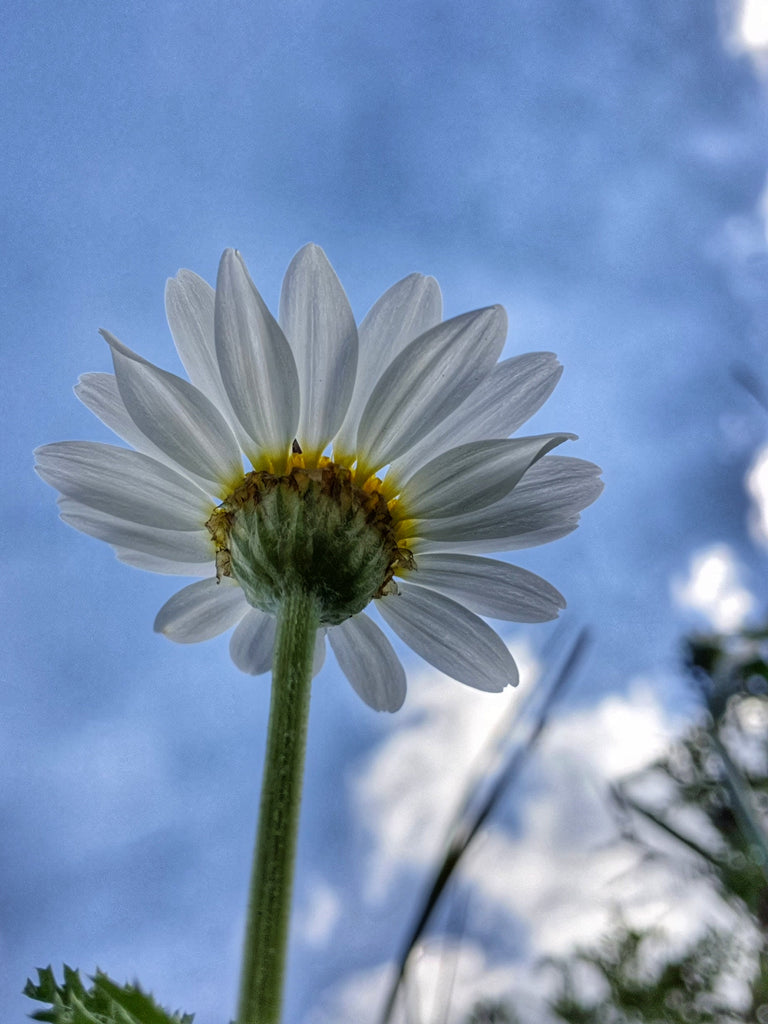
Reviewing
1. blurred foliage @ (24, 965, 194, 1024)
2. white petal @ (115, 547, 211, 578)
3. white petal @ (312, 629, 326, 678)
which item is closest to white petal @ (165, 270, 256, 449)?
white petal @ (115, 547, 211, 578)

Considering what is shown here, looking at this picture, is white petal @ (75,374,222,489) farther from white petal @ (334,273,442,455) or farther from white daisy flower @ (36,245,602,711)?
white petal @ (334,273,442,455)

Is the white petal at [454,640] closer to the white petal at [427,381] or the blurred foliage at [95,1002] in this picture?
the white petal at [427,381]

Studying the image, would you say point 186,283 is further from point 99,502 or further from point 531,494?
point 531,494

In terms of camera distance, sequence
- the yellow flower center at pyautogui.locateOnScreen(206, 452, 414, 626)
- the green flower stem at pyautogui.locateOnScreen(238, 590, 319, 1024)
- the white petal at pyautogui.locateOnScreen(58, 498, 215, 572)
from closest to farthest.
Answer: the green flower stem at pyautogui.locateOnScreen(238, 590, 319, 1024), the yellow flower center at pyautogui.locateOnScreen(206, 452, 414, 626), the white petal at pyautogui.locateOnScreen(58, 498, 215, 572)

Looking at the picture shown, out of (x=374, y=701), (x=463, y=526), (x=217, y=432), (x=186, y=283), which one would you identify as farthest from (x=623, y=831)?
(x=186, y=283)

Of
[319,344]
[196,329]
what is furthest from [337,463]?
[196,329]

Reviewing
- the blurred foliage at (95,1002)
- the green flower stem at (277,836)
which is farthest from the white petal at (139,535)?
the blurred foliage at (95,1002)
